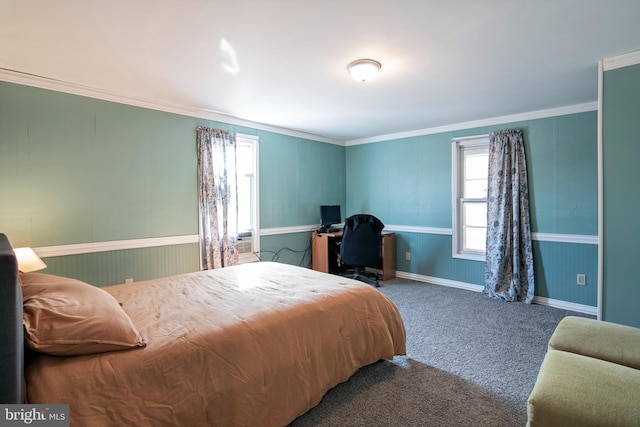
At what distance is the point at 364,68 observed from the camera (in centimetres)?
251

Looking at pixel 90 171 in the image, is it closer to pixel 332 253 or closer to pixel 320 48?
pixel 320 48

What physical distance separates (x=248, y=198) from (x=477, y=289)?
11.5 ft

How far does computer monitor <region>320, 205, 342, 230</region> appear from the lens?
525 centimetres

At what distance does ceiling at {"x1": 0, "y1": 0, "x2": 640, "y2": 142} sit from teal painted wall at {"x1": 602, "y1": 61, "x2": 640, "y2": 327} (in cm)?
32

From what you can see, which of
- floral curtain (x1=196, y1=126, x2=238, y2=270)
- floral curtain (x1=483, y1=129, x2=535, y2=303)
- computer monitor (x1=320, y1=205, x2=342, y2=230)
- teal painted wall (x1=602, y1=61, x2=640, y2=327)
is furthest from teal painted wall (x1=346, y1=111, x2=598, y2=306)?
floral curtain (x1=196, y1=126, x2=238, y2=270)

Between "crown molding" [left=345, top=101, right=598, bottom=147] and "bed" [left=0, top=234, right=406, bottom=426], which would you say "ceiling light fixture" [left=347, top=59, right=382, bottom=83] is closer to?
"bed" [left=0, top=234, right=406, bottom=426]

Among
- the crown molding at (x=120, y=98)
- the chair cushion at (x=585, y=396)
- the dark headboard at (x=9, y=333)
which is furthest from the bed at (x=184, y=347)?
the crown molding at (x=120, y=98)

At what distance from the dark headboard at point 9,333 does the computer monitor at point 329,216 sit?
433cm

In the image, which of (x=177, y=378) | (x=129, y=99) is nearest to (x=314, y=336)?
(x=177, y=378)

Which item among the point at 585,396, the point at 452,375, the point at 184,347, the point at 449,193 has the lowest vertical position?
the point at 452,375

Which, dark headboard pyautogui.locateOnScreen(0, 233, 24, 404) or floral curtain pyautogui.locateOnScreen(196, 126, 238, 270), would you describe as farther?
floral curtain pyautogui.locateOnScreen(196, 126, 238, 270)

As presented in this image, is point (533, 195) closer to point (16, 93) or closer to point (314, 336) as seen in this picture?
point (314, 336)

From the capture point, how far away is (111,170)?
3170 mm

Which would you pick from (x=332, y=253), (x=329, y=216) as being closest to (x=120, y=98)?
(x=329, y=216)
